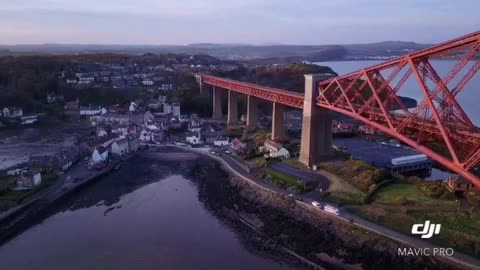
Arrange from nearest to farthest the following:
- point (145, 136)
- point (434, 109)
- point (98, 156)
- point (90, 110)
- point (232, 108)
→ point (434, 109) < point (98, 156) < point (145, 136) < point (232, 108) < point (90, 110)

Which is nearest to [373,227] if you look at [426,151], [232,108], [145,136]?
[426,151]

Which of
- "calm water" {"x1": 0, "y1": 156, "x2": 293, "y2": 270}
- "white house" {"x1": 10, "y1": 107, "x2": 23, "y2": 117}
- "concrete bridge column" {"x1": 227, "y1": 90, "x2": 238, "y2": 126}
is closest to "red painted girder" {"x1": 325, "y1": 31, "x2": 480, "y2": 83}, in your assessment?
"calm water" {"x1": 0, "y1": 156, "x2": 293, "y2": 270}

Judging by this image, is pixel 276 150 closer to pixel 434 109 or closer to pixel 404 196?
pixel 404 196

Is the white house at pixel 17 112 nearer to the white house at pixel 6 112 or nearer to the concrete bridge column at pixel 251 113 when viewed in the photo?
the white house at pixel 6 112

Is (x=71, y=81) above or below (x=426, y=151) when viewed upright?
below

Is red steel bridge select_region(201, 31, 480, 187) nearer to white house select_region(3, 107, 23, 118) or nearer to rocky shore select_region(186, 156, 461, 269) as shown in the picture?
rocky shore select_region(186, 156, 461, 269)

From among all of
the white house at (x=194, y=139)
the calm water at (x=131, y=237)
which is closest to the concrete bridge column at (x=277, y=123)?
the white house at (x=194, y=139)
